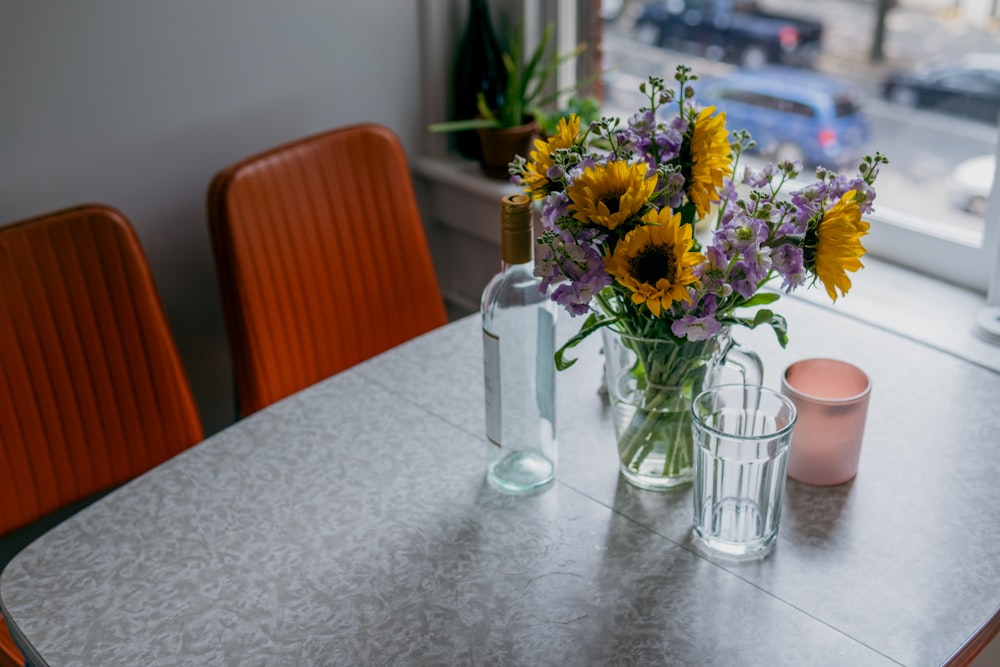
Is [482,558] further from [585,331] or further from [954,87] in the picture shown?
[954,87]

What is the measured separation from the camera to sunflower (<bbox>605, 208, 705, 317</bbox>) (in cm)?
88

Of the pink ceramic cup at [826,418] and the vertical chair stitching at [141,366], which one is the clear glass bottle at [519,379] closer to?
the pink ceramic cup at [826,418]

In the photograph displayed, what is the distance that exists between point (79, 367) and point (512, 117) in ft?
2.87

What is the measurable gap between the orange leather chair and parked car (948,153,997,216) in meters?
1.22

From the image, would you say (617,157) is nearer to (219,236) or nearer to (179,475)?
(179,475)

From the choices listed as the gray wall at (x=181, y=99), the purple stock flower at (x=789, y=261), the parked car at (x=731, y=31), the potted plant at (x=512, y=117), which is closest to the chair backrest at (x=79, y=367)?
the gray wall at (x=181, y=99)

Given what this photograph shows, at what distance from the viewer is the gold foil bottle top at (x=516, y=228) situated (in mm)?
947

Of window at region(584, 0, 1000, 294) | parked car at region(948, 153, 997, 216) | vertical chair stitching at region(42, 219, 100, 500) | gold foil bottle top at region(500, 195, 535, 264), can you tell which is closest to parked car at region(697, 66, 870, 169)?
window at region(584, 0, 1000, 294)

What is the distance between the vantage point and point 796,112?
1.86 m

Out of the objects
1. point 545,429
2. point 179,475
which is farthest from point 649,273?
point 179,475

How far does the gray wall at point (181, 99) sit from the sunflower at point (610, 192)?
955 millimetres

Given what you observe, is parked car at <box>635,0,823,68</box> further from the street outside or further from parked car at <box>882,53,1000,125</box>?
parked car at <box>882,53,1000,125</box>

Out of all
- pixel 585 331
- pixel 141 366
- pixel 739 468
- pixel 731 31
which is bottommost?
pixel 141 366

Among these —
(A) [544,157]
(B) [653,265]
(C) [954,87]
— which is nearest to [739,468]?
(B) [653,265]
